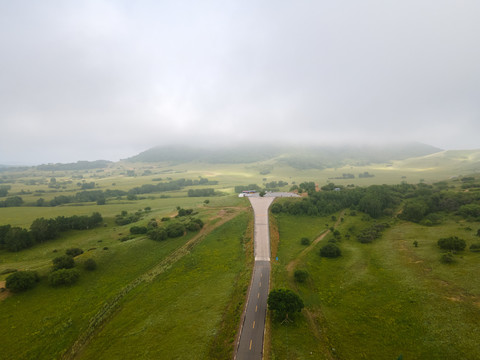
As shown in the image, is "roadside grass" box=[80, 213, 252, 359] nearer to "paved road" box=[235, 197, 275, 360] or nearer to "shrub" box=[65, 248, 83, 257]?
"paved road" box=[235, 197, 275, 360]

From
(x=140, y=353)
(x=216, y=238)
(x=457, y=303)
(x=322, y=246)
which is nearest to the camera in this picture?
(x=140, y=353)

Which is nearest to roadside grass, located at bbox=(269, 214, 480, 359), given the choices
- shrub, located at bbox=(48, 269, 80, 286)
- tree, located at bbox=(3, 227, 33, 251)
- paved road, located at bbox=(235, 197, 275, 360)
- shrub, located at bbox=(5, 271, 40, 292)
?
paved road, located at bbox=(235, 197, 275, 360)

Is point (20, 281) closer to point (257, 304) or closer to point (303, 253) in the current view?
point (257, 304)

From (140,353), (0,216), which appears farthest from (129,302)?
(0,216)

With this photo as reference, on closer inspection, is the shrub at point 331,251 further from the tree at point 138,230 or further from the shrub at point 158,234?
the tree at point 138,230

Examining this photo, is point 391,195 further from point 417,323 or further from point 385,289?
point 417,323
